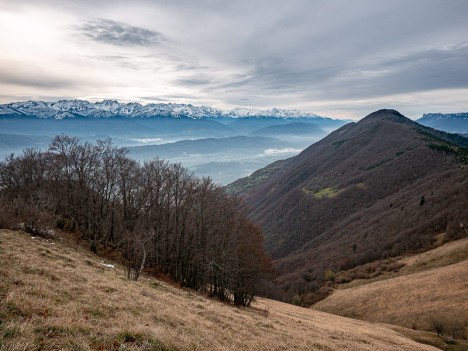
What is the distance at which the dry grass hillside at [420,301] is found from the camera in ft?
132

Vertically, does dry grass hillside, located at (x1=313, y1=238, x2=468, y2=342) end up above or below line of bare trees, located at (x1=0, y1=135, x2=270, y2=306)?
below

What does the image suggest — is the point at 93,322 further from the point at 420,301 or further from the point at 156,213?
the point at 420,301

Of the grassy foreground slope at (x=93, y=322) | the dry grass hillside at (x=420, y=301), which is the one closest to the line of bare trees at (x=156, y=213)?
the grassy foreground slope at (x=93, y=322)

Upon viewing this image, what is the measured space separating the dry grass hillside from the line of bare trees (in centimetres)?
2263

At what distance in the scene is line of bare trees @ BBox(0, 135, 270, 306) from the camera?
38.4m

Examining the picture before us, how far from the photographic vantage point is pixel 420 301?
46.6 metres

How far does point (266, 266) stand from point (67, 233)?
26742 millimetres

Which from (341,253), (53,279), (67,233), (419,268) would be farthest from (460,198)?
(53,279)

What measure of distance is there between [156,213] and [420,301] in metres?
40.9

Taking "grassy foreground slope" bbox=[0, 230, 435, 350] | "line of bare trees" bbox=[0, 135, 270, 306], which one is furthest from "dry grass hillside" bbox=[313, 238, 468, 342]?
"grassy foreground slope" bbox=[0, 230, 435, 350]

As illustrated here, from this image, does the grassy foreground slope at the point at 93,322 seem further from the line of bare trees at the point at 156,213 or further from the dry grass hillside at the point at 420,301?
the dry grass hillside at the point at 420,301

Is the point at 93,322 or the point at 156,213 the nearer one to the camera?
the point at 93,322

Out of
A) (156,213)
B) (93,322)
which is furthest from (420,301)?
(93,322)

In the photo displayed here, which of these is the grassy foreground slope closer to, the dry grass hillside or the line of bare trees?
the line of bare trees
